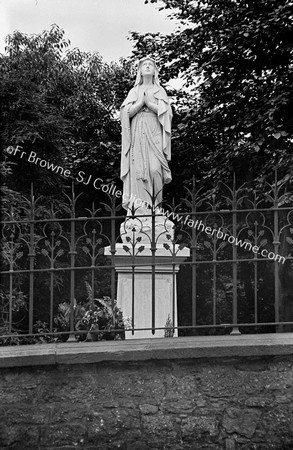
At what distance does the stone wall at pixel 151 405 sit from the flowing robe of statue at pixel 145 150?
11.2 ft

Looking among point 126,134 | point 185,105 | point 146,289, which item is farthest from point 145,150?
point 185,105

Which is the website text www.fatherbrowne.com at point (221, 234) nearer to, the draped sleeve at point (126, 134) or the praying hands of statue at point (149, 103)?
the draped sleeve at point (126, 134)

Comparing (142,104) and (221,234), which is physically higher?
(142,104)

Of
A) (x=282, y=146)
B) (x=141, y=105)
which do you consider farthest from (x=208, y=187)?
(x=141, y=105)

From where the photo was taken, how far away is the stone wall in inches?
205

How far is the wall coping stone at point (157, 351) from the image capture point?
5328 millimetres

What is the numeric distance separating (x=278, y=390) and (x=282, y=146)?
921 cm

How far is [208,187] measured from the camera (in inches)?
630

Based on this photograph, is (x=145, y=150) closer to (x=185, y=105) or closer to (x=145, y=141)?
(x=145, y=141)

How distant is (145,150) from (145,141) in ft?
0.36

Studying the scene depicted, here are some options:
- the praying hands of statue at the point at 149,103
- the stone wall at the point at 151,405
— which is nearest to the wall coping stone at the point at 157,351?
the stone wall at the point at 151,405

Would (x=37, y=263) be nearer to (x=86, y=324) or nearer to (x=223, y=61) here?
(x=223, y=61)

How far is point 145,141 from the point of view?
8.64 m

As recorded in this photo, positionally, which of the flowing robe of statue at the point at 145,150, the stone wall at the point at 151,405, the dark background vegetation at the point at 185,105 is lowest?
the stone wall at the point at 151,405
